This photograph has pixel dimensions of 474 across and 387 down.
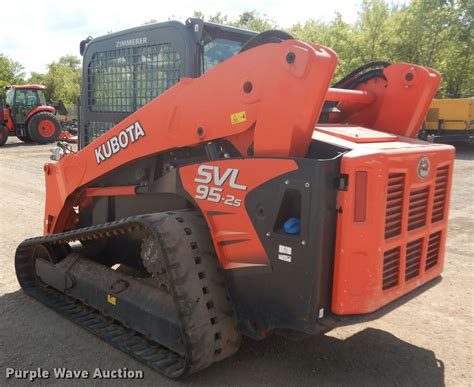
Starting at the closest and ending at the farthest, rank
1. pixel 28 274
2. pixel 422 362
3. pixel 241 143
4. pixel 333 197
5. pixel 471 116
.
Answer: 1. pixel 333 197
2. pixel 241 143
3. pixel 422 362
4. pixel 28 274
5. pixel 471 116

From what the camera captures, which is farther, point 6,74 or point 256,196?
point 6,74

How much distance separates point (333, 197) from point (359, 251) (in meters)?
0.33

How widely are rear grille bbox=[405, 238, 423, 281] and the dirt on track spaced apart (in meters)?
0.64

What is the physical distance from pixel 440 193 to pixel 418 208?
1.04ft

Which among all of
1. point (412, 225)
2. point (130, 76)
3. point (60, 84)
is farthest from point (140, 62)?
point (60, 84)

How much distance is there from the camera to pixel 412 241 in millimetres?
2938

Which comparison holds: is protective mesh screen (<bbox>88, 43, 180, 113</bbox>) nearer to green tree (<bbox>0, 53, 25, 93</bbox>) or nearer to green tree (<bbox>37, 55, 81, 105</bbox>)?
green tree (<bbox>0, 53, 25, 93</bbox>)

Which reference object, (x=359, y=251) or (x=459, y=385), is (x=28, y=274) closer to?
(x=359, y=251)

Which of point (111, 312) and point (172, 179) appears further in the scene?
point (111, 312)

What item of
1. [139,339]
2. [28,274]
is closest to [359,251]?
[139,339]

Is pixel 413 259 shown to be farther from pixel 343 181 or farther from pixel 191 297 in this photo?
pixel 191 297

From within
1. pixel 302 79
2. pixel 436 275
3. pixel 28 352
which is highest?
pixel 302 79

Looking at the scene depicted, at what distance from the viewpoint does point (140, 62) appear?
3764 mm

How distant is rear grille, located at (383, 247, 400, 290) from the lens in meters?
2.77
